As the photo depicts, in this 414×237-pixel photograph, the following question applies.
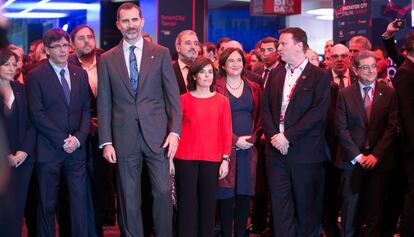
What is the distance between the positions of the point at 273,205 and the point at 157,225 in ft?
3.32

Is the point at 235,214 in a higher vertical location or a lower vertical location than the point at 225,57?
lower

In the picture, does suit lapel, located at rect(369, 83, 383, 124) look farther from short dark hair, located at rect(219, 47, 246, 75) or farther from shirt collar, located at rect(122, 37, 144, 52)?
shirt collar, located at rect(122, 37, 144, 52)

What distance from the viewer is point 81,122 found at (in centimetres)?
535

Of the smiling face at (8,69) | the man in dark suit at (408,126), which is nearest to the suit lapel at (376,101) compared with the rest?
the man in dark suit at (408,126)

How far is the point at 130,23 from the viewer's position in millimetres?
5000

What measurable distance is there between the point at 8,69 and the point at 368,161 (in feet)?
9.57

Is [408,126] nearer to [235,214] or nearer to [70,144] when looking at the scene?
[235,214]

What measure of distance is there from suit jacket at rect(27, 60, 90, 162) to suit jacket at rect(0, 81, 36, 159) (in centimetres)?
5

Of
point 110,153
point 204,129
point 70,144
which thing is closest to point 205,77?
point 204,129

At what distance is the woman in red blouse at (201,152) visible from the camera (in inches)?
206

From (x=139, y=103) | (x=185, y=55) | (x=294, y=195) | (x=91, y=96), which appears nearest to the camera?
(x=139, y=103)

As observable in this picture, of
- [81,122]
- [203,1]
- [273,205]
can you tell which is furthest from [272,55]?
[203,1]

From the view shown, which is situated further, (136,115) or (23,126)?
(23,126)

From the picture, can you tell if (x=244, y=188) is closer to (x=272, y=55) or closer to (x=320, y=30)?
(x=272, y=55)
